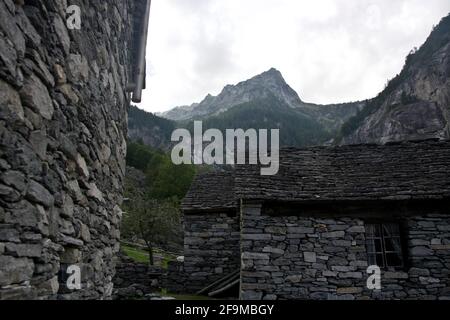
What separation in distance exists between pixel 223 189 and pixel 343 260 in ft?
22.4

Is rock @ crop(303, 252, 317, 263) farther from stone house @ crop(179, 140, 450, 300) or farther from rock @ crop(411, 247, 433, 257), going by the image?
rock @ crop(411, 247, 433, 257)

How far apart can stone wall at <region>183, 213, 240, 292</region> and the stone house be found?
340cm

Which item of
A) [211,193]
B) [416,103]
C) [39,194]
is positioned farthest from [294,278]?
[416,103]

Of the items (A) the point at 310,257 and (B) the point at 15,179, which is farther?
(A) the point at 310,257

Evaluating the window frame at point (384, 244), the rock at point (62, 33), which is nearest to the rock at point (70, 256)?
the rock at point (62, 33)

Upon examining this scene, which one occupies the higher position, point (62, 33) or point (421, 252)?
point (62, 33)

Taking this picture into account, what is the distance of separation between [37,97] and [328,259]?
7.66 meters

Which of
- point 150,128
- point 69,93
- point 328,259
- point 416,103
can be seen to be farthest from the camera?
point 150,128

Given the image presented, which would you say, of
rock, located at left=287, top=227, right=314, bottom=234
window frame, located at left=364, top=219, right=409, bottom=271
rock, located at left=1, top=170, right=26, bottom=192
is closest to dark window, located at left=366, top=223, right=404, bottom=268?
window frame, located at left=364, top=219, right=409, bottom=271

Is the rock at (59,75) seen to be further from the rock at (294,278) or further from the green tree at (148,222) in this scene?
the green tree at (148,222)

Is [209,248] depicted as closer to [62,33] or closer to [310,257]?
[310,257]

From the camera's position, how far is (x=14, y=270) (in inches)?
91.0

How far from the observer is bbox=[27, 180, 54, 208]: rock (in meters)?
2.52

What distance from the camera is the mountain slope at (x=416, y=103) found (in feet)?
127
